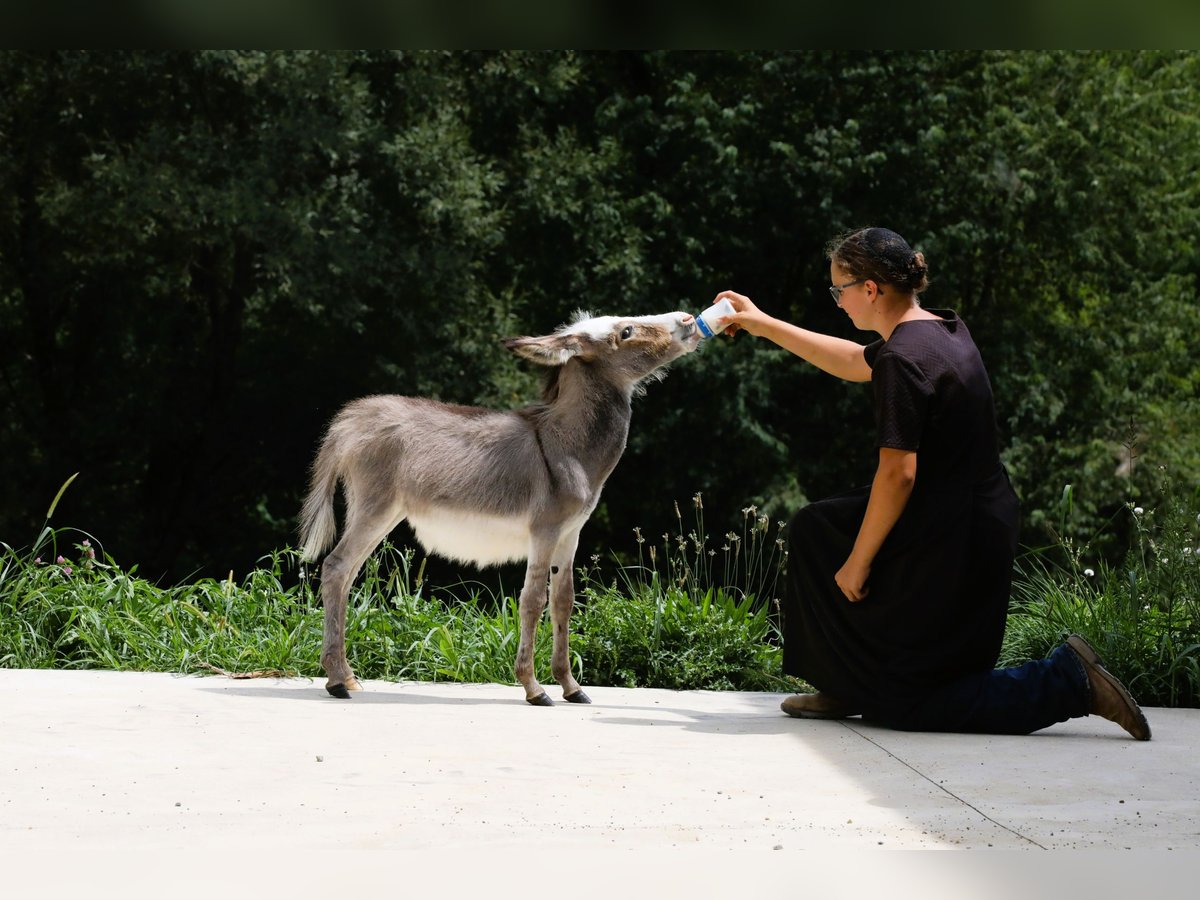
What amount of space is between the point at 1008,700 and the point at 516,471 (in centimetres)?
237

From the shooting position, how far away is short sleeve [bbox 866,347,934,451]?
5.16 m

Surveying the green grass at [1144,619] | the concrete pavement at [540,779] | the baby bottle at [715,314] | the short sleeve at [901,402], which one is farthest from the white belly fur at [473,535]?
the green grass at [1144,619]

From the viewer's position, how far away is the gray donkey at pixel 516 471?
6219 millimetres

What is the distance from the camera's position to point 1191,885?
319 centimetres

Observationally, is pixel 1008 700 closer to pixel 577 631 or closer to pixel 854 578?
pixel 854 578

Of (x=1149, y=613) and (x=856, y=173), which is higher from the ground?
(x=856, y=173)

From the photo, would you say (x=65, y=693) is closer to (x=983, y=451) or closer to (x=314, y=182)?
(x=983, y=451)

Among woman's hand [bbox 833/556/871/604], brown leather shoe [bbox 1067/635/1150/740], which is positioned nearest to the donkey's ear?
woman's hand [bbox 833/556/871/604]

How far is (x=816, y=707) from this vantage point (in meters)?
5.73

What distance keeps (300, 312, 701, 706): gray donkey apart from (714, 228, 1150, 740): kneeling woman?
117 centimetres

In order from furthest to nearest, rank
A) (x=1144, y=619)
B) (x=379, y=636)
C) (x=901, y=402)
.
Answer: (x=379, y=636), (x=1144, y=619), (x=901, y=402)


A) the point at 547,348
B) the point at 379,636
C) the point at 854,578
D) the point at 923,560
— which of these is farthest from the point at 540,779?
the point at 379,636
